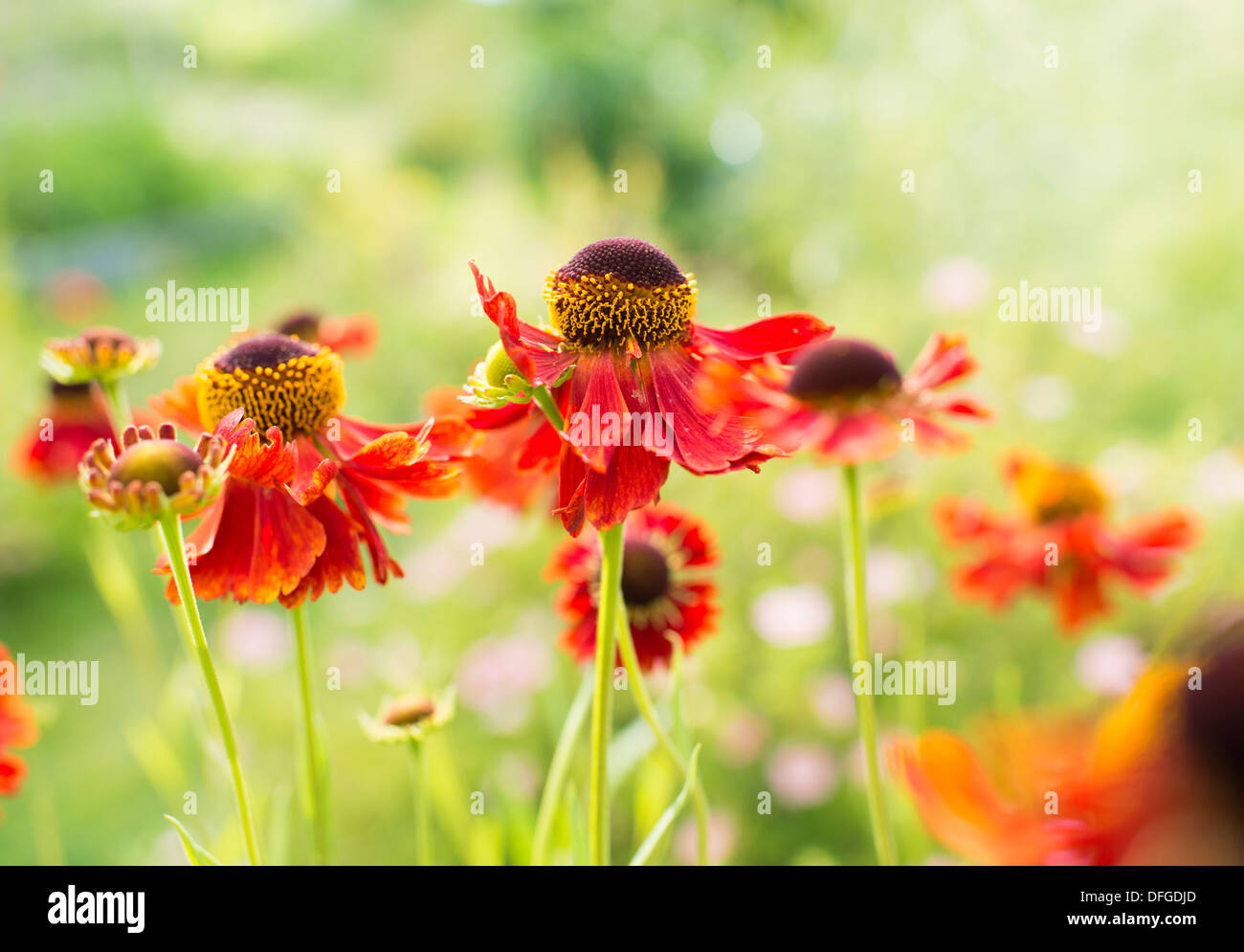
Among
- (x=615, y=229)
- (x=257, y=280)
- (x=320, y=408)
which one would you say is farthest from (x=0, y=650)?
(x=257, y=280)

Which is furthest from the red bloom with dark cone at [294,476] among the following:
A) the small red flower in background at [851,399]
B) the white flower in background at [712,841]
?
the white flower in background at [712,841]

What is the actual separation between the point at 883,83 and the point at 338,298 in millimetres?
1917

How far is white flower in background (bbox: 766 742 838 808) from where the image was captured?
3.69ft

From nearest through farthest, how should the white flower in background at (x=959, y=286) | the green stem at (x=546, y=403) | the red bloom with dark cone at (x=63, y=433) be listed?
the green stem at (x=546, y=403)
the red bloom with dark cone at (x=63, y=433)
the white flower in background at (x=959, y=286)

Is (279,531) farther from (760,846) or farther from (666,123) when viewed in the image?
(666,123)

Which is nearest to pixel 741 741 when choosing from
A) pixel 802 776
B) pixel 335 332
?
pixel 802 776

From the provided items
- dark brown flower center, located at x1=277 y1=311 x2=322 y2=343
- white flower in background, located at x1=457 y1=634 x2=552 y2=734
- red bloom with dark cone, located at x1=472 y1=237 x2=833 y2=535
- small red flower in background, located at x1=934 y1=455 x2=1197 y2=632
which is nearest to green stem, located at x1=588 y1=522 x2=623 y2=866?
red bloom with dark cone, located at x1=472 y1=237 x2=833 y2=535

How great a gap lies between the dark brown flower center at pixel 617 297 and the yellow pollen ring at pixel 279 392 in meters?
0.13

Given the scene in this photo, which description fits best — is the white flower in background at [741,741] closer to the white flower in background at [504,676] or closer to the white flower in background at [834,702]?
the white flower in background at [834,702]

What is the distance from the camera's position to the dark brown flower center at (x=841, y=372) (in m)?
0.51

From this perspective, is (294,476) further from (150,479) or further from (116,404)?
(116,404)

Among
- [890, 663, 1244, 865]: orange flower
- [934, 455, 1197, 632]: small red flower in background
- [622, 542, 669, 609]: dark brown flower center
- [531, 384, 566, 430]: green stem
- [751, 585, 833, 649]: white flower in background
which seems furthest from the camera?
[751, 585, 833, 649]: white flower in background

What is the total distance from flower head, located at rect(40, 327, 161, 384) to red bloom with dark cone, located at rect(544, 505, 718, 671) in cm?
28

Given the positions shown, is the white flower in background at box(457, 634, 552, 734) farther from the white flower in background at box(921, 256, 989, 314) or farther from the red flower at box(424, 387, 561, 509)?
the white flower in background at box(921, 256, 989, 314)
